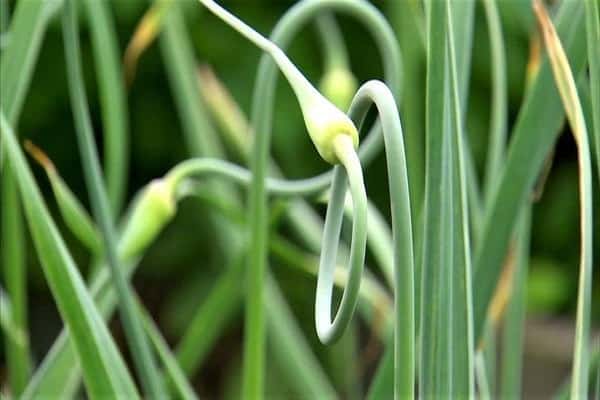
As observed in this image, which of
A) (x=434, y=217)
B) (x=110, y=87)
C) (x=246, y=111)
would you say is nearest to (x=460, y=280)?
(x=434, y=217)

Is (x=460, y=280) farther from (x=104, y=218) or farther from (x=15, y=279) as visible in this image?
(x=15, y=279)

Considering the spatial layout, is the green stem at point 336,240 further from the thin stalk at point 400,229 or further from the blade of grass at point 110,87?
the blade of grass at point 110,87

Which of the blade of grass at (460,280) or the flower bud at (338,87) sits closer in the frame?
the blade of grass at (460,280)

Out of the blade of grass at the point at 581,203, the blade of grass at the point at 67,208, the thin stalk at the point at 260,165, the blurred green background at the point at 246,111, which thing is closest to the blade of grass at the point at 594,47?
the blade of grass at the point at 581,203

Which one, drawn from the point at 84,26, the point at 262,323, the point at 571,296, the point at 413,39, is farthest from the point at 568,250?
the point at 262,323

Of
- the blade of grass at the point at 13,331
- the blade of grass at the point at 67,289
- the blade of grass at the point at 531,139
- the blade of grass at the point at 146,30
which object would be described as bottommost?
the blade of grass at the point at 13,331

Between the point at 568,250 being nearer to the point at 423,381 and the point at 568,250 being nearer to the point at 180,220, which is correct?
the point at 180,220

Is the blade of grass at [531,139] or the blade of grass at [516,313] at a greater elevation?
the blade of grass at [531,139]
